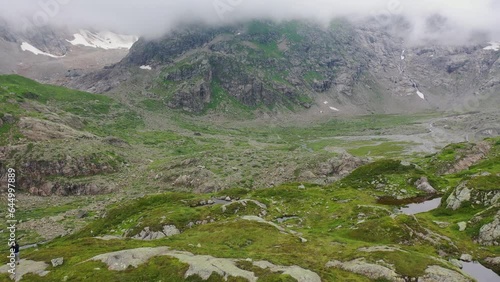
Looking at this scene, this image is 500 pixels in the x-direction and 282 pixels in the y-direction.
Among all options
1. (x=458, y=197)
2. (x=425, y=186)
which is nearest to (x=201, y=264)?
(x=458, y=197)

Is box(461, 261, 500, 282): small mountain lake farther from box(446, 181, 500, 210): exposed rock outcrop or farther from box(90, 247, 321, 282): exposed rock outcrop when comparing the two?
box(446, 181, 500, 210): exposed rock outcrop

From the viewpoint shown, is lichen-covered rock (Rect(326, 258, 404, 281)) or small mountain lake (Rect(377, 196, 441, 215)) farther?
small mountain lake (Rect(377, 196, 441, 215))

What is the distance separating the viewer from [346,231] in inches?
2272

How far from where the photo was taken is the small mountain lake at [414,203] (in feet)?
236

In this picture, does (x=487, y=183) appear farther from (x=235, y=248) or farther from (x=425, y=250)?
(x=235, y=248)

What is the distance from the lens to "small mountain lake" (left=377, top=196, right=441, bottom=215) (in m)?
71.9

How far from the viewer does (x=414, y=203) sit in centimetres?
7681

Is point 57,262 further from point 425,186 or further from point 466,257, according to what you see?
point 425,186

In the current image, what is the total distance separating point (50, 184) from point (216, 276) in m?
128

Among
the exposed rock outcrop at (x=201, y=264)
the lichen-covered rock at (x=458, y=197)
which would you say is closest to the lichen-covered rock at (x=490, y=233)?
the lichen-covered rock at (x=458, y=197)

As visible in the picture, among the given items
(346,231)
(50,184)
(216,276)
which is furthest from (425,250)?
(50,184)

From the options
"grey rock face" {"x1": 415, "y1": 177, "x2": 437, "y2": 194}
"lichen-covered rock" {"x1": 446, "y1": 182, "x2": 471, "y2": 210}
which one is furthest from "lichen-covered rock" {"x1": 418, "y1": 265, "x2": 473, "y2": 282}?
"grey rock face" {"x1": 415, "y1": 177, "x2": 437, "y2": 194}

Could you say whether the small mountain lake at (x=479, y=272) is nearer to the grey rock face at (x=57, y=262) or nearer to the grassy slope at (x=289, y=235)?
the grassy slope at (x=289, y=235)

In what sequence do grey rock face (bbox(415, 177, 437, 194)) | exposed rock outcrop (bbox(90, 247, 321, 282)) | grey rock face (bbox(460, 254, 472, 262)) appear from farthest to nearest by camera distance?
1. grey rock face (bbox(415, 177, 437, 194))
2. grey rock face (bbox(460, 254, 472, 262))
3. exposed rock outcrop (bbox(90, 247, 321, 282))
